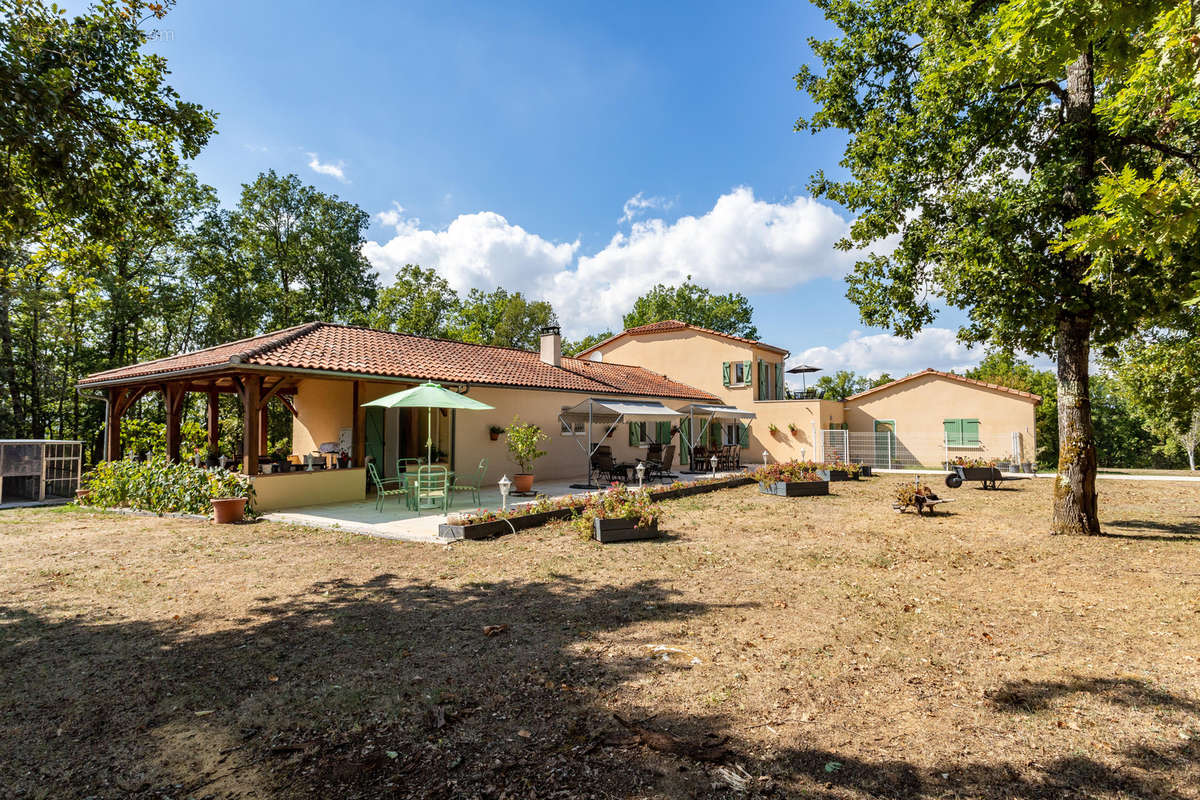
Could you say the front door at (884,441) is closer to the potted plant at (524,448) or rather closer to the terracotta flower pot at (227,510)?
the potted plant at (524,448)

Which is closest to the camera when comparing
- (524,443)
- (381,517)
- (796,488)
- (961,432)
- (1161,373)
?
(381,517)

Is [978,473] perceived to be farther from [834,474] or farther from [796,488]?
[796,488]

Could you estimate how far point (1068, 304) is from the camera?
796 centimetres

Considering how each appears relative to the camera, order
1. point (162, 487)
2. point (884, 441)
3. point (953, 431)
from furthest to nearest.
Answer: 1. point (884, 441)
2. point (953, 431)
3. point (162, 487)

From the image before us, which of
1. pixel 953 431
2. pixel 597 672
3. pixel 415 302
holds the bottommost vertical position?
pixel 597 672

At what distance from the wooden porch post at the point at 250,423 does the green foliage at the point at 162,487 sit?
29cm

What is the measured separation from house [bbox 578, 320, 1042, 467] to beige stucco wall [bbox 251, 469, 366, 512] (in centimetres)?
1638

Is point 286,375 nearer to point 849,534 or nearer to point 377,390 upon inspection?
point 377,390

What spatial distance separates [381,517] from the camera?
10.1 meters

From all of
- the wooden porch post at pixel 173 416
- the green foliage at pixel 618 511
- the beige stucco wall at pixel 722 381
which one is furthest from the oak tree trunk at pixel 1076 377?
the wooden porch post at pixel 173 416

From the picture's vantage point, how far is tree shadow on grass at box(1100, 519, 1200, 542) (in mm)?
8414

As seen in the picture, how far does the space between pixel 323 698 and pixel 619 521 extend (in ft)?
17.8

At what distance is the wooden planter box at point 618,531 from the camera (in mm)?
8430

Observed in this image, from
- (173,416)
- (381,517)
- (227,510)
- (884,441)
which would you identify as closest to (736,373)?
(884,441)
